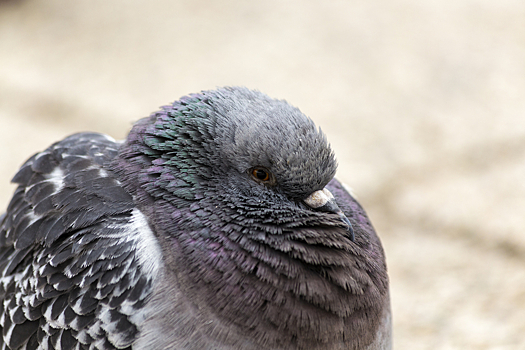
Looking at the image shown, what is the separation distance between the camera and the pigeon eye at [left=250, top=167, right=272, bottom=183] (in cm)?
389

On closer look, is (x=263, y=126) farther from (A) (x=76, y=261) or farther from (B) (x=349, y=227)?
(A) (x=76, y=261)

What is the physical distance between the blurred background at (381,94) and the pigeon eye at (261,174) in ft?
11.4

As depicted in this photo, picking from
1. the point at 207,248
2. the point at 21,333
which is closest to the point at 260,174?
the point at 207,248

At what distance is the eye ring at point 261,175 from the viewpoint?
388 cm

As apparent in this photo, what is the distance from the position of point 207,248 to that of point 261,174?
0.66 metres

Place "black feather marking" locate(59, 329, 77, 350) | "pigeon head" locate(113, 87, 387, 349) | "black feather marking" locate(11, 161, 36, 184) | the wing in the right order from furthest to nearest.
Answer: "black feather marking" locate(11, 161, 36, 184) → "black feather marking" locate(59, 329, 77, 350) → the wing → "pigeon head" locate(113, 87, 387, 349)

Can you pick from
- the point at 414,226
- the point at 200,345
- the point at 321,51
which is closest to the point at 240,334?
the point at 200,345

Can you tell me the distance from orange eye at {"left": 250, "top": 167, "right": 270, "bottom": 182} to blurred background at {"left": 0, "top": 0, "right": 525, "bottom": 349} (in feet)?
11.4

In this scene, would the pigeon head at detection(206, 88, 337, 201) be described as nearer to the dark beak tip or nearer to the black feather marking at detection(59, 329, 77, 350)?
the dark beak tip

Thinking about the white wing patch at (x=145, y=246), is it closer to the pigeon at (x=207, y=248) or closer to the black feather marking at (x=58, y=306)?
the pigeon at (x=207, y=248)

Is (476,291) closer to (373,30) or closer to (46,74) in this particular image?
(373,30)

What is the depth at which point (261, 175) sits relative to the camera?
389 centimetres

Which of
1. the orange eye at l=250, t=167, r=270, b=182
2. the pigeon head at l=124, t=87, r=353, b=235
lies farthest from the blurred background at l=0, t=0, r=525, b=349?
the orange eye at l=250, t=167, r=270, b=182

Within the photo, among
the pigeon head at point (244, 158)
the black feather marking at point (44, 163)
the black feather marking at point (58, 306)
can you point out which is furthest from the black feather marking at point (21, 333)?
Answer: the pigeon head at point (244, 158)
